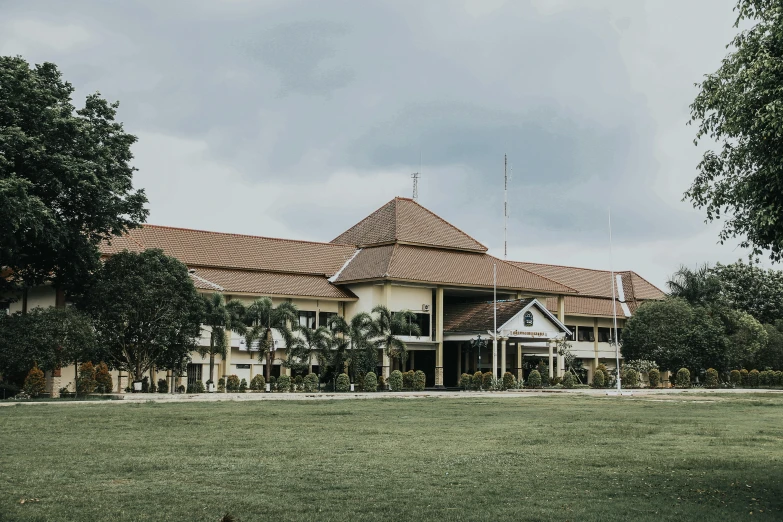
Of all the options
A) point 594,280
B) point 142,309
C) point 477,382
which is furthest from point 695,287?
point 142,309

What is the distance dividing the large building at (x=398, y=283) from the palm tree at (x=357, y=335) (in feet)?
11.2

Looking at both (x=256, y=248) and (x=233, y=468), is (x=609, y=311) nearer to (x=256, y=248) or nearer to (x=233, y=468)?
(x=256, y=248)

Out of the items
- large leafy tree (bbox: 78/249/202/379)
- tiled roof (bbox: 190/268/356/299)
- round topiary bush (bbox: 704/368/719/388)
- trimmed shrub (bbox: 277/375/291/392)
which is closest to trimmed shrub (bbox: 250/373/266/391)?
trimmed shrub (bbox: 277/375/291/392)

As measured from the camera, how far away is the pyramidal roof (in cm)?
5012

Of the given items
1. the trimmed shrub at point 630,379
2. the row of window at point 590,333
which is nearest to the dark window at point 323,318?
→ the trimmed shrub at point 630,379

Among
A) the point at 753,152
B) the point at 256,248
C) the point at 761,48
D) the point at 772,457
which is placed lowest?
the point at 772,457

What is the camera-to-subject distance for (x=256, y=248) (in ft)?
161

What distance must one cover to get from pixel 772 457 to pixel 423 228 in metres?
38.0

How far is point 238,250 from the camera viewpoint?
4800 cm

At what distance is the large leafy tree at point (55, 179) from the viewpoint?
2892cm

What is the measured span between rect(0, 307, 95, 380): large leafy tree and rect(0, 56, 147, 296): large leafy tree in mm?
2438

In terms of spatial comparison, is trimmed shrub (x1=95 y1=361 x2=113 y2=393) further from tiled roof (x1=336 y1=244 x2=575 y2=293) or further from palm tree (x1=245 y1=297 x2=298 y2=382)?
tiled roof (x1=336 y1=244 x2=575 y2=293)

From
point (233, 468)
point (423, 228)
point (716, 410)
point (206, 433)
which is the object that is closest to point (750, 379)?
point (423, 228)

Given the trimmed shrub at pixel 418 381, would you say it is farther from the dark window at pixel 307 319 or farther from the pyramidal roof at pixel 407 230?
the pyramidal roof at pixel 407 230
